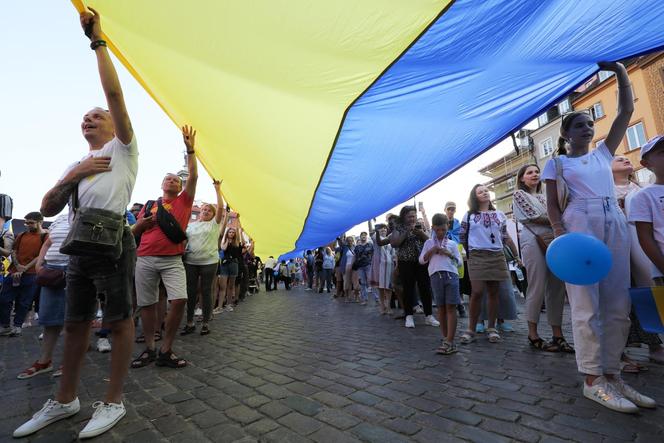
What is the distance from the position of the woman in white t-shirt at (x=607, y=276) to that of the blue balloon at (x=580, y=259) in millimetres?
321

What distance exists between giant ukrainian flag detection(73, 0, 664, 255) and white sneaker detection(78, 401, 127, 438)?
2574 mm

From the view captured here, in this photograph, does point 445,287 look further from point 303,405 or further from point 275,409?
point 275,409

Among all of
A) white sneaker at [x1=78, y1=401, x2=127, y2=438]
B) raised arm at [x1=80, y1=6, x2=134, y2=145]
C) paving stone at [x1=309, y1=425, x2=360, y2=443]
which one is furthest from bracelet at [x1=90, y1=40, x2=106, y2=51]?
paving stone at [x1=309, y1=425, x2=360, y2=443]

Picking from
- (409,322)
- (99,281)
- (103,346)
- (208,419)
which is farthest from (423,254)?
(103,346)

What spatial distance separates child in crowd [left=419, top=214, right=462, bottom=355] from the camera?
3.30 metres

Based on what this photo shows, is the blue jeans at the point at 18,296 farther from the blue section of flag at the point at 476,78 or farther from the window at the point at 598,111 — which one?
the window at the point at 598,111

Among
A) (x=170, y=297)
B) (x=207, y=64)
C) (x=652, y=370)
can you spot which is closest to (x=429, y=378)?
(x=652, y=370)

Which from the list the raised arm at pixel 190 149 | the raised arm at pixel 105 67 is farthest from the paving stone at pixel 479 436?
the raised arm at pixel 190 149

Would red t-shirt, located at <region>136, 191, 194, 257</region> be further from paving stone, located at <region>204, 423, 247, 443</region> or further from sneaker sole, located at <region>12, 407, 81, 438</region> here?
paving stone, located at <region>204, 423, 247, 443</region>

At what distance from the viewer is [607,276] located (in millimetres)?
2066

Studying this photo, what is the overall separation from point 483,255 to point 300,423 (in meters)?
3.02

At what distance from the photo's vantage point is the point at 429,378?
2520 millimetres

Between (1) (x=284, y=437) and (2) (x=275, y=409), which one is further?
(2) (x=275, y=409)

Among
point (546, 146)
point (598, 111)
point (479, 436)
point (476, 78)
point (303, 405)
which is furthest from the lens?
point (546, 146)
